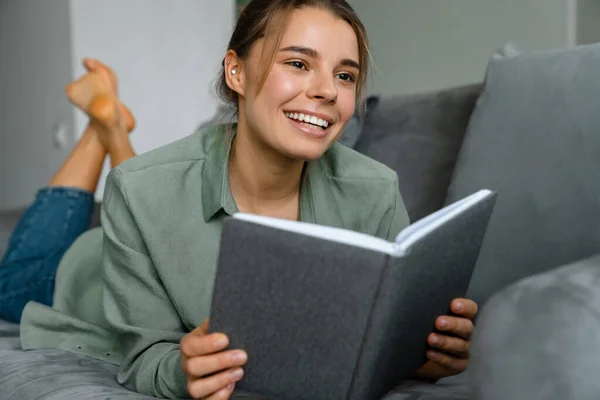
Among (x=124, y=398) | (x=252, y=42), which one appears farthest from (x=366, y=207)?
(x=124, y=398)

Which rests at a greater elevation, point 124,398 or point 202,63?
point 202,63

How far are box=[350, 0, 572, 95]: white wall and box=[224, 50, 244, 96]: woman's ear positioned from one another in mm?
1999

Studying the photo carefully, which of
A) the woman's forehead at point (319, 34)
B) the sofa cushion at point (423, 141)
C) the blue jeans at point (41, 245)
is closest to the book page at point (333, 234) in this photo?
the woman's forehead at point (319, 34)

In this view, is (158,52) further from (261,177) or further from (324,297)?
(324,297)

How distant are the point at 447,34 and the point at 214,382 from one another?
2.86 metres

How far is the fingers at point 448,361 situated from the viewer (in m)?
0.93

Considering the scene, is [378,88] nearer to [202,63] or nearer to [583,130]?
[202,63]

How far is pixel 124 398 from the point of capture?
3.13 feet

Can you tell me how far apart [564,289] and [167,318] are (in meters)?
0.68

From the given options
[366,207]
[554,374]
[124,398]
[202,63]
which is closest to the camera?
[554,374]

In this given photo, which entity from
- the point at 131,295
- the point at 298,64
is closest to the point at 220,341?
the point at 131,295

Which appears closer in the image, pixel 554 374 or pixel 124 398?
pixel 554 374

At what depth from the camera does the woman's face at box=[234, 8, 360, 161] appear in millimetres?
1089

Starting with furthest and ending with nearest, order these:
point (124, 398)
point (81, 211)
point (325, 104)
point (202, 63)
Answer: point (202, 63), point (81, 211), point (325, 104), point (124, 398)
